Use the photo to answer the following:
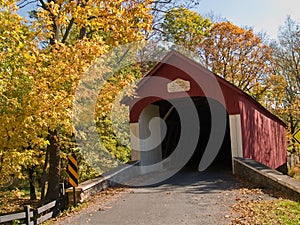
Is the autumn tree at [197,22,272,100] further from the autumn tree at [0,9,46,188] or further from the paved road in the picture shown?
the autumn tree at [0,9,46,188]

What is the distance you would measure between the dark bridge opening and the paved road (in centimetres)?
488

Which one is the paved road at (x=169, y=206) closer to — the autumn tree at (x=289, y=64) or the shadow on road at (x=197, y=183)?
the shadow on road at (x=197, y=183)

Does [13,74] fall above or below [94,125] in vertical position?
above

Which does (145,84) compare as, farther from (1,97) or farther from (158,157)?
(1,97)

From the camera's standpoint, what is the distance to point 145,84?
12977 mm

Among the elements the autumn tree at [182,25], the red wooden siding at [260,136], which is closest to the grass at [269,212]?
the red wooden siding at [260,136]

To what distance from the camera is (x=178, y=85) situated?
12.4 m

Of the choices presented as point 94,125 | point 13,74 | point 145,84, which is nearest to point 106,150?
point 94,125

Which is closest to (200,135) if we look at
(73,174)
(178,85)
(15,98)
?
(178,85)

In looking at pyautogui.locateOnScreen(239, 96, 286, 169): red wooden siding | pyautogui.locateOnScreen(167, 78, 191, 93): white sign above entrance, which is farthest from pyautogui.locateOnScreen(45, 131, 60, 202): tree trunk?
pyautogui.locateOnScreen(239, 96, 286, 169): red wooden siding

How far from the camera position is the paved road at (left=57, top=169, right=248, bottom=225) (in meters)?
6.21

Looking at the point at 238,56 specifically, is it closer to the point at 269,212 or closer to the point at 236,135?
the point at 236,135

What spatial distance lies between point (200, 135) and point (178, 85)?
8.43m

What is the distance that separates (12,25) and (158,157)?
8.73 metres
